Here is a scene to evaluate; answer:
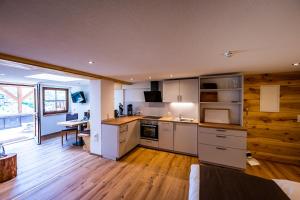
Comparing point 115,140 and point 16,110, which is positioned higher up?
point 16,110

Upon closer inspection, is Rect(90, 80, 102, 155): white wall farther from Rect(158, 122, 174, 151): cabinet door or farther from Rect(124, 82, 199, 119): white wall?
Rect(158, 122, 174, 151): cabinet door

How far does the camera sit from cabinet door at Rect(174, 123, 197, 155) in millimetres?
3457

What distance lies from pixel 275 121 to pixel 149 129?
3163 millimetres

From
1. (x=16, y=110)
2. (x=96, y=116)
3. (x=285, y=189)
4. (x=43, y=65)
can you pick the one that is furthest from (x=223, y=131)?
(x=16, y=110)

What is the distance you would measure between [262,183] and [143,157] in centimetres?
254

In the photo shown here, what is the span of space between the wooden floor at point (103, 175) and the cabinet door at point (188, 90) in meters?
1.59

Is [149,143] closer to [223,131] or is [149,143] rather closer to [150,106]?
[150,106]

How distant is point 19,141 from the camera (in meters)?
4.59

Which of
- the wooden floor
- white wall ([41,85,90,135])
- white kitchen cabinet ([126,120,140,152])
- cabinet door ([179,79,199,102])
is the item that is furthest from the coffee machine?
white wall ([41,85,90,135])

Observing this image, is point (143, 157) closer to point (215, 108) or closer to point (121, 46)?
point (215, 108)

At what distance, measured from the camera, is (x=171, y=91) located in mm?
3963

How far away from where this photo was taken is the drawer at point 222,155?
2811 millimetres

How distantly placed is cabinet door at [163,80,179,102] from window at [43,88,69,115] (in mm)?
4951

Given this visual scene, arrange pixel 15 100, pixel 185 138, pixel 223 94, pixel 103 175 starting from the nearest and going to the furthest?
pixel 103 175 → pixel 223 94 → pixel 185 138 → pixel 15 100
